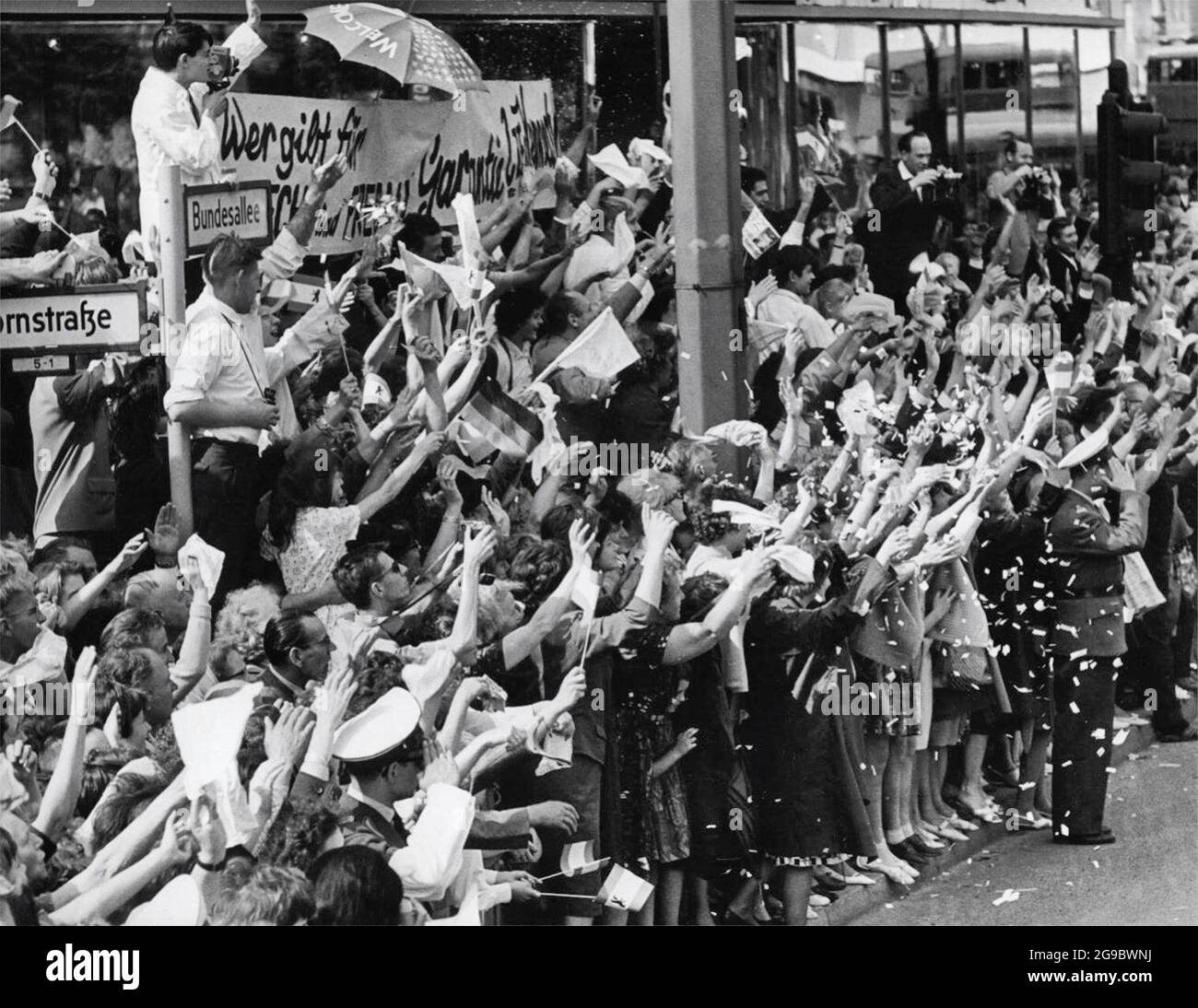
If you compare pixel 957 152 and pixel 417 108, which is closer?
pixel 417 108

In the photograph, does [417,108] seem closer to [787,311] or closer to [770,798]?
[787,311]

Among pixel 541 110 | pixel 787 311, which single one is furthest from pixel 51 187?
pixel 787 311

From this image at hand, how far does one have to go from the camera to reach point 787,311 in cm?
986

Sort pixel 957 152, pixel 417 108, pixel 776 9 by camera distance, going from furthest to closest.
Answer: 1. pixel 957 152
2. pixel 776 9
3. pixel 417 108

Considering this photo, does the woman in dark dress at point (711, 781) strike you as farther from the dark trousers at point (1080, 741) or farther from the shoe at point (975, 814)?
the dark trousers at point (1080, 741)

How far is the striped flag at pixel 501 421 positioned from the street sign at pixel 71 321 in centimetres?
118

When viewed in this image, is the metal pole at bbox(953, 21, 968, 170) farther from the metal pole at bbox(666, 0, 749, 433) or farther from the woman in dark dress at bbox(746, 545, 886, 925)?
the woman in dark dress at bbox(746, 545, 886, 925)

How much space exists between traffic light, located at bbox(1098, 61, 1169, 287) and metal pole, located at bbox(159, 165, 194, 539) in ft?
12.8

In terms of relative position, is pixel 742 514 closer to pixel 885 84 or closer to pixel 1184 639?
pixel 1184 639

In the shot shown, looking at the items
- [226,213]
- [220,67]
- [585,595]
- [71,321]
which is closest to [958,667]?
[585,595]

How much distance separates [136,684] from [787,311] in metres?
3.58

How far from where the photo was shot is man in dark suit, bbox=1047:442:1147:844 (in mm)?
9695

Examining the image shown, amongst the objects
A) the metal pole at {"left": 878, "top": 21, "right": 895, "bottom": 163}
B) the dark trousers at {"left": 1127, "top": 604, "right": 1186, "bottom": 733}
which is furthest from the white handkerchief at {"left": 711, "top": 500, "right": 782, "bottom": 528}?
the metal pole at {"left": 878, "top": 21, "right": 895, "bottom": 163}
